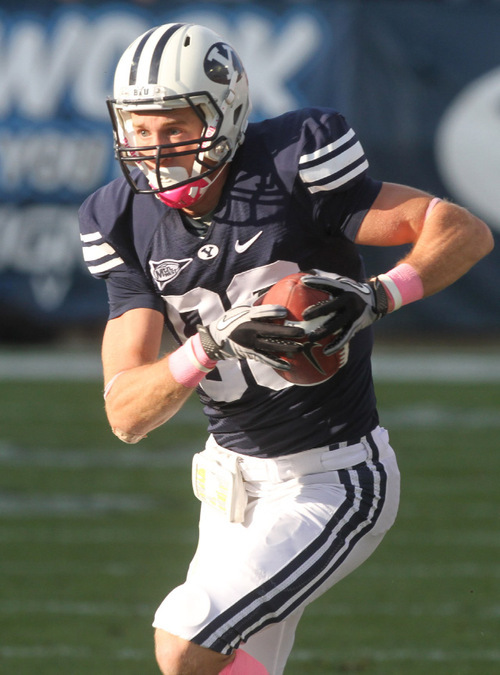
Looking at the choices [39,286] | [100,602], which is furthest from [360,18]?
[100,602]

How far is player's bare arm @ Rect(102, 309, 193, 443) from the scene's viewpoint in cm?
257

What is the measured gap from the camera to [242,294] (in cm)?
272

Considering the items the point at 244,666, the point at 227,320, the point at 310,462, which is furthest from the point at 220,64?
the point at 244,666

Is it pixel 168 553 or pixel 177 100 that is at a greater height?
pixel 177 100

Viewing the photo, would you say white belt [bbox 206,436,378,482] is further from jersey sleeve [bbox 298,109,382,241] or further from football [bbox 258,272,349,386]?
jersey sleeve [bbox 298,109,382,241]

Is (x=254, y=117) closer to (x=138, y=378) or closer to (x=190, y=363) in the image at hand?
(x=138, y=378)

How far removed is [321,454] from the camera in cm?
275

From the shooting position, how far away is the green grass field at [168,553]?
155 inches

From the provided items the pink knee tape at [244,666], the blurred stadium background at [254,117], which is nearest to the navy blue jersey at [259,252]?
the pink knee tape at [244,666]

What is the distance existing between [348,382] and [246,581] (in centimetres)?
57

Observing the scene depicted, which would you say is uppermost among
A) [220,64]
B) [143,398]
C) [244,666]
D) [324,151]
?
[220,64]

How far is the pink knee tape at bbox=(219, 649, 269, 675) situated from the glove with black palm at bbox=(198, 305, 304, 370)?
0.67 m

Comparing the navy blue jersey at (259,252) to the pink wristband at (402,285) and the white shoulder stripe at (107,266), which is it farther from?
the pink wristband at (402,285)

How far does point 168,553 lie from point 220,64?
9.17 ft
